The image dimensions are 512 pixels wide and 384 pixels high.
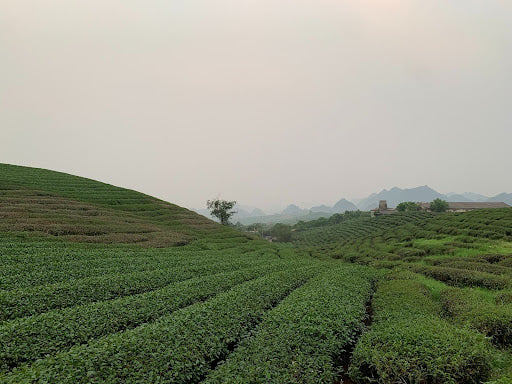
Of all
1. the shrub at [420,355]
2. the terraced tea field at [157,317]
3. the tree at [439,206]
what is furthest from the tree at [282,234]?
the shrub at [420,355]

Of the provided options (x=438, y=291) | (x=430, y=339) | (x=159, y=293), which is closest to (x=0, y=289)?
(x=159, y=293)

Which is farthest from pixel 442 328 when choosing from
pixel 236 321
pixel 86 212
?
pixel 86 212

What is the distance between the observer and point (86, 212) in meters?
39.8

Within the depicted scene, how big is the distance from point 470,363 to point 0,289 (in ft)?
70.3

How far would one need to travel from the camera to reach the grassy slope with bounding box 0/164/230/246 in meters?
31.3

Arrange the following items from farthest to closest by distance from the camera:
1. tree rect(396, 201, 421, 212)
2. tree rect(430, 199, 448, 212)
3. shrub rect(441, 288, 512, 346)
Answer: tree rect(396, 201, 421, 212) < tree rect(430, 199, 448, 212) < shrub rect(441, 288, 512, 346)

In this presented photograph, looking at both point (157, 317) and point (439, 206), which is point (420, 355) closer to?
point (157, 317)

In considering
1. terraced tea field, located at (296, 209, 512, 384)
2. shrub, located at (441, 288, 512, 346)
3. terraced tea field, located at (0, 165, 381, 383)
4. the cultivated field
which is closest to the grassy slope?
terraced tea field, located at (0, 165, 381, 383)

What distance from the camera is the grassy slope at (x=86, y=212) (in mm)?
31266

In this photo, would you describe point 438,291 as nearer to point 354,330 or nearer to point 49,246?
point 354,330

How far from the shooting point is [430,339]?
855cm

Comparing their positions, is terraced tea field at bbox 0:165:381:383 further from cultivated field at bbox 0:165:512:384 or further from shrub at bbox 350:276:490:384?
shrub at bbox 350:276:490:384

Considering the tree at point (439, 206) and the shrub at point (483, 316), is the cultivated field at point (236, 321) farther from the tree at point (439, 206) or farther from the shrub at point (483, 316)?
the tree at point (439, 206)

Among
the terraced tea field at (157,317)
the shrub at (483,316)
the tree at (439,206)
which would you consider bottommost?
the shrub at (483,316)
